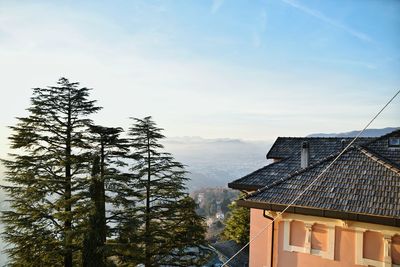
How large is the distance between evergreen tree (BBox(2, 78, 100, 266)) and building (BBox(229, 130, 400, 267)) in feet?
22.8

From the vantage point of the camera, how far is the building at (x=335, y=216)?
361 centimetres

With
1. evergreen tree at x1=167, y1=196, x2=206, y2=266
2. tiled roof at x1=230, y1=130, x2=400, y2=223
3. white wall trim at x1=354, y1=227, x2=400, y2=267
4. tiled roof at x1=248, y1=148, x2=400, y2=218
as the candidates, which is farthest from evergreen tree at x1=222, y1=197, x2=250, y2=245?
white wall trim at x1=354, y1=227, x2=400, y2=267

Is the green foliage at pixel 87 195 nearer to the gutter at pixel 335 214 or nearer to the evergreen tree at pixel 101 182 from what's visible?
the evergreen tree at pixel 101 182

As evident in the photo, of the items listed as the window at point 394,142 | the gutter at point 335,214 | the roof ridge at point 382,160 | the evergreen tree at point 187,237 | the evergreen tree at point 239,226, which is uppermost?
the window at point 394,142

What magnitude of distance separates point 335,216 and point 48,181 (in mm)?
9190

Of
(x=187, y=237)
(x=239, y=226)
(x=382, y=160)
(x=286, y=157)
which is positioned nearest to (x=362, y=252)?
(x=382, y=160)

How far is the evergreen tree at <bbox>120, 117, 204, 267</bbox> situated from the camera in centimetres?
1069

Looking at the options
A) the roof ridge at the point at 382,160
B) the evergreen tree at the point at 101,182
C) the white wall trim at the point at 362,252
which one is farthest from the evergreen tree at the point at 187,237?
the white wall trim at the point at 362,252

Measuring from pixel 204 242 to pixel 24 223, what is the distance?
6.32 meters

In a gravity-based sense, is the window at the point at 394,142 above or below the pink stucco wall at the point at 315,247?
above

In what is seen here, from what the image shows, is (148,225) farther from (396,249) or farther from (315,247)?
(396,249)

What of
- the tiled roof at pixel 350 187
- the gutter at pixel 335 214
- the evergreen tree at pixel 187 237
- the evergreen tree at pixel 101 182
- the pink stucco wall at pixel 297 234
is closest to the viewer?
the gutter at pixel 335 214

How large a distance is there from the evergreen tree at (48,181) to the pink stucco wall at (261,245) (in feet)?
21.1

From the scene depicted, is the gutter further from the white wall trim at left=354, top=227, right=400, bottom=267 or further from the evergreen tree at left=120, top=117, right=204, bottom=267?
the evergreen tree at left=120, top=117, right=204, bottom=267
